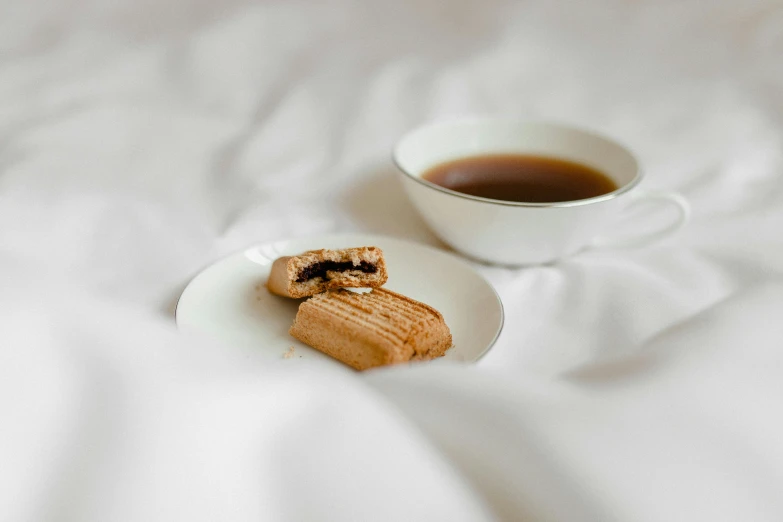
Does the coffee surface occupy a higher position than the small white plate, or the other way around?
the coffee surface

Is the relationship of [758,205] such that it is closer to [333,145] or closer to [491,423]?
[333,145]

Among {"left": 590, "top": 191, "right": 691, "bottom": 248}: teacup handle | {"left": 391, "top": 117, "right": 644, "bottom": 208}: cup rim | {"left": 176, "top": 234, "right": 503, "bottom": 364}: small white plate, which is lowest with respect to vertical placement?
{"left": 176, "top": 234, "right": 503, "bottom": 364}: small white plate

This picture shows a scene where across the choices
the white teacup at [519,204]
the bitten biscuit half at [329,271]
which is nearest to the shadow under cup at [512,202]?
the white teacup at [519,204]

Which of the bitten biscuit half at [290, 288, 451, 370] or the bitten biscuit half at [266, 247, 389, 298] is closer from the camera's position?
the bitten biscuit half at [290, 288, 451, 370]

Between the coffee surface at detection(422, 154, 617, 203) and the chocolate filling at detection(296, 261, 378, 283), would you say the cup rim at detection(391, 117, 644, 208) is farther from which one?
the chocolate filling at detection(296, 261, 378, 283)

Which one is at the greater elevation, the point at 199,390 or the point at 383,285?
the point at 199,390

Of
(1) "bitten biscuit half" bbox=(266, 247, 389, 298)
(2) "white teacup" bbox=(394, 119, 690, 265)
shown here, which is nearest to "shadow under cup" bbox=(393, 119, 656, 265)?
(2) "white teacup" bbox=(394, 119, 690, 265)

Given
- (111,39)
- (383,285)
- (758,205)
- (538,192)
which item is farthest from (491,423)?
(111,39)

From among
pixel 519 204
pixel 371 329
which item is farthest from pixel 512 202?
pixel 371 329
